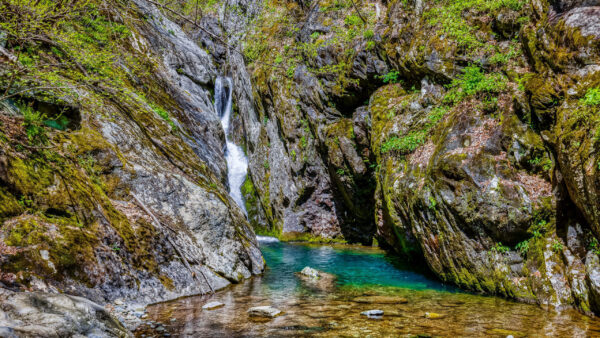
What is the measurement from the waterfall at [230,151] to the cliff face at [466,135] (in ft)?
23.3

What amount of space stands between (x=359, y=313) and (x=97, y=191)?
5.99 metres

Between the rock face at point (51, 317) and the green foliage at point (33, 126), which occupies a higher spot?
the green foliage at point (33, 126)

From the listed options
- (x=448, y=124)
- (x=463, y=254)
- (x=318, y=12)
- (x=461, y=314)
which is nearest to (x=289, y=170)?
(x=318, y=12)

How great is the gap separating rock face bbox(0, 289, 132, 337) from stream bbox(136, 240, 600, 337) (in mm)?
1522

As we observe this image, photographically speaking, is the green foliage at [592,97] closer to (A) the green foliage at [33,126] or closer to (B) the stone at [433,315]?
(B) the stone at [433,315]

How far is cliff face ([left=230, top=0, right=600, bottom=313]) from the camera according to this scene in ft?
20.4

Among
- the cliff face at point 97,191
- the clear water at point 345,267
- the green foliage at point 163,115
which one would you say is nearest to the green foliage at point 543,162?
the clear water at point 345,267

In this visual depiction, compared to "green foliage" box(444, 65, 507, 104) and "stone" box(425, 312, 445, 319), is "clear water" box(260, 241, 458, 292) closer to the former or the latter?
"stone" box(425, 312, 445, 319)

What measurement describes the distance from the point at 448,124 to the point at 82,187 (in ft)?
30.1

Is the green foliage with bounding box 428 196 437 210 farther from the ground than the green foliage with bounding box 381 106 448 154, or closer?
closer

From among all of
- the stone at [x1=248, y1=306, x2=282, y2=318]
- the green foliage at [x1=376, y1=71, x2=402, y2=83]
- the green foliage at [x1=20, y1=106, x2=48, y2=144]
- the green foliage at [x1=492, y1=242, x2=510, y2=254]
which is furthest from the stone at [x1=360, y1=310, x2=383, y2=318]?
the green foliage at [x1=376, y1=71, x2=402, y2=83]

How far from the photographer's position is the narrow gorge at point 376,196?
5.14 m

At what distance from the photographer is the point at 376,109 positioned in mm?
12859

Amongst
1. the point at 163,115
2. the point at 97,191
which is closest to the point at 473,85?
the point at 97,191
